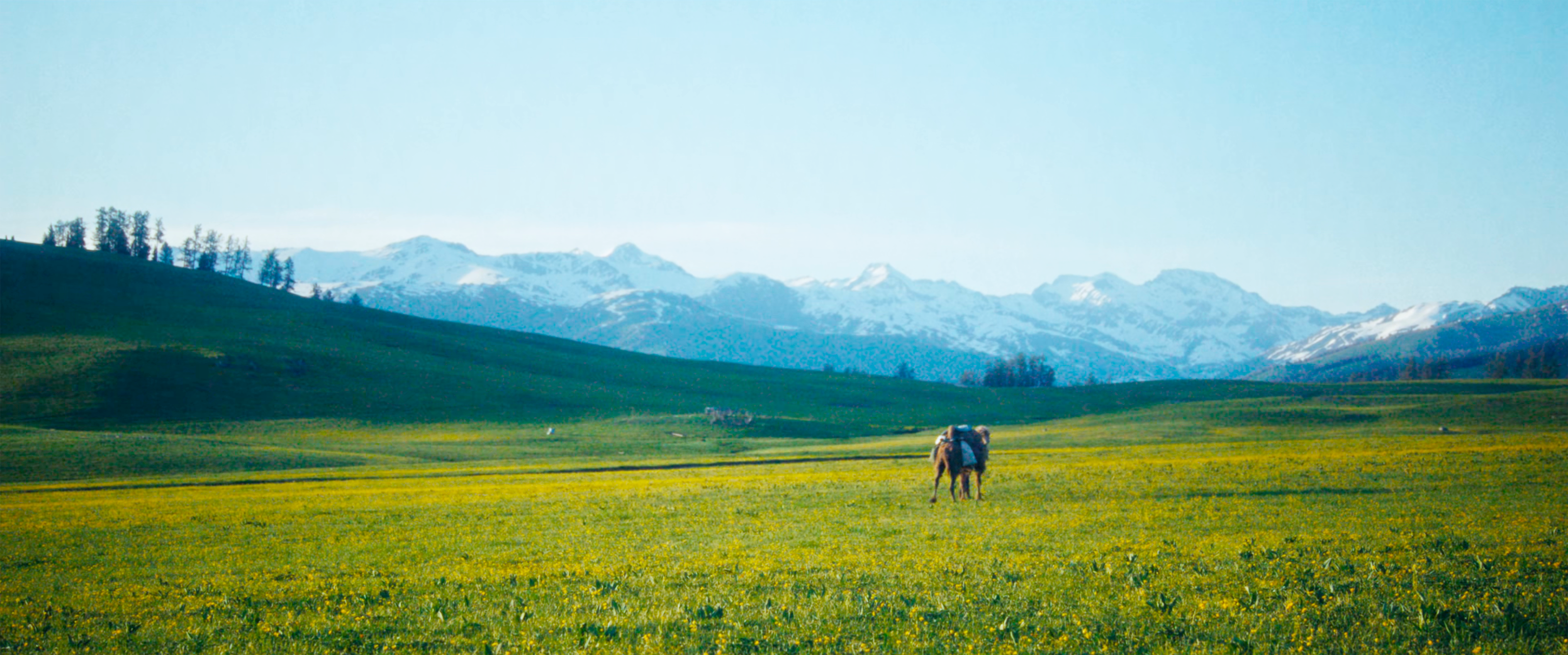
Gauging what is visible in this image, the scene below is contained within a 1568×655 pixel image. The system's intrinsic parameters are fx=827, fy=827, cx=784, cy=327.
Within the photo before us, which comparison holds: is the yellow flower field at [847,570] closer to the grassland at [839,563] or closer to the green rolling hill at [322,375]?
the grassland at [839,563]

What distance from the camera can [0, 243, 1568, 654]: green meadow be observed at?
12.7 m

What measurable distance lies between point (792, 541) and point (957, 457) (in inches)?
499

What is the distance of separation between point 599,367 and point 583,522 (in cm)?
13742

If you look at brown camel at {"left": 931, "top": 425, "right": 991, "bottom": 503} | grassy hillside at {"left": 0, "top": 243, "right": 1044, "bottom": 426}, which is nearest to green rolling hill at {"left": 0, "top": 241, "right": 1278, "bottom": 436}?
grassy hillside at {"left": 0, "top": 243, "right": 1044, "bottom": 426}

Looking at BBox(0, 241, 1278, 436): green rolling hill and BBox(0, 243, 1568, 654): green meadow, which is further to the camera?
BBox(0, 241, 1278, 436): green rolling hill

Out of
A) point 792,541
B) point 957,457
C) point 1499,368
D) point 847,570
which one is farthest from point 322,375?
point 1499,368

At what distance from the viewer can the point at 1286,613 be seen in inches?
503

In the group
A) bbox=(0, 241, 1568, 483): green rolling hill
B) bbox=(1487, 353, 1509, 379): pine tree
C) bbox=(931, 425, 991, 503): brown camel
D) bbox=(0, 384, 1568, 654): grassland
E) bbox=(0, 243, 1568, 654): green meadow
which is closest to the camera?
bbox=(0, 384, 1568, 654): grassland

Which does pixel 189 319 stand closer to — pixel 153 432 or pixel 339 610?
pixel 153 432

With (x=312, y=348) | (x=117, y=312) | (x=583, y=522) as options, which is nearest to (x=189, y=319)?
(x=117, y=312)

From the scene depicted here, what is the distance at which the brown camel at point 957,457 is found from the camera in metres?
33.5

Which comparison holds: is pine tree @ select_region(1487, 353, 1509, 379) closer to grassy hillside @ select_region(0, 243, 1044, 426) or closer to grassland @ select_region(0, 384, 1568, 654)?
grassy hillside @ select_region(0, 243, 1044, 426)

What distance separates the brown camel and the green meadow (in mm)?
1487

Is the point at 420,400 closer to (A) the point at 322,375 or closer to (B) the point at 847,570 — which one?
(A) the point at 322,375
